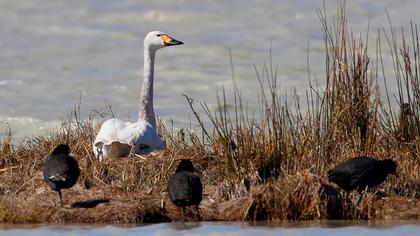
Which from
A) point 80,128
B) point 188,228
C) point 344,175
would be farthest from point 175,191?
point 80,128

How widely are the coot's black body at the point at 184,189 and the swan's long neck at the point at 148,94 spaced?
13.9 ft

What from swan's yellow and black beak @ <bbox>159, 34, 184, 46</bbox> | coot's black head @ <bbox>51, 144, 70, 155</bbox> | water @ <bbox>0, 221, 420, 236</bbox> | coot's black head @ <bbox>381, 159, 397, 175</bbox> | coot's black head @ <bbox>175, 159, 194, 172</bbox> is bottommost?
water @ <bbox>0, 221, 420, 236</bbox>

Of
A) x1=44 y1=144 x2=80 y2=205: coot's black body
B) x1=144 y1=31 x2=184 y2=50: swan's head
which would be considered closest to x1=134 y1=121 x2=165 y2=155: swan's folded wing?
x1=44 y1=144 x2=80 y2=205: coot's black body

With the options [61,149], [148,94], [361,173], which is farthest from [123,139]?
[361,173]

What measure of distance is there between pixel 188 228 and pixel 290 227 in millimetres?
1043

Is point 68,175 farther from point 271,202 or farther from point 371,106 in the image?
point 371,106

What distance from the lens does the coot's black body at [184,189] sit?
14.5m

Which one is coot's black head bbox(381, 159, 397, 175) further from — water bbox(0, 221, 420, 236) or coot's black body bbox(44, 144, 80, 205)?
coot's black body bbox(44, 144, 80, 205)

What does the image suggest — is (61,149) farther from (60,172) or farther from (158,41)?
(158,41)

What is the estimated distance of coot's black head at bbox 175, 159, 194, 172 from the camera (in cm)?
1575

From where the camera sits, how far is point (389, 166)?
49.9ft

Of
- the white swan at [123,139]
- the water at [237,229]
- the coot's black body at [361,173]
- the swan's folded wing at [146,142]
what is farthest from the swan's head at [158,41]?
the water at [237,229]

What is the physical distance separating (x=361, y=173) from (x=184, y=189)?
75.7 inches

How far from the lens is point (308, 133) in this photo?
52.5 ft
